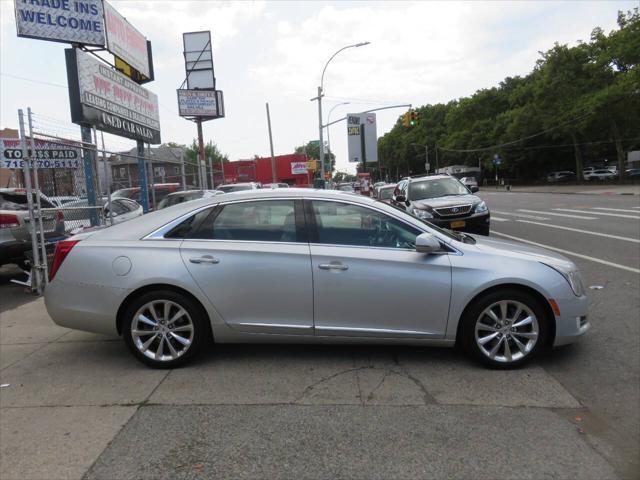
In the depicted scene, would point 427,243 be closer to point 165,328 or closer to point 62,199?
point 165,328

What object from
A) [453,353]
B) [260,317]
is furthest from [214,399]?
[453,353]

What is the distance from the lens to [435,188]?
1311 centimetres

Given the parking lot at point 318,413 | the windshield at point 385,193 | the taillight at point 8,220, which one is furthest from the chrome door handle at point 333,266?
the windshield at point 385,193

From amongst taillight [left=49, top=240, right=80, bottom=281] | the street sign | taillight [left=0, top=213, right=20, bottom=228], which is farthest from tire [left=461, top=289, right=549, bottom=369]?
the street sign

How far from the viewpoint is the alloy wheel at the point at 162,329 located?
169 inches

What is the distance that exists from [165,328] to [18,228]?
4840 millimetres

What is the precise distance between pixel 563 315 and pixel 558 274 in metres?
0.34

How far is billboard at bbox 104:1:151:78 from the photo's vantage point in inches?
440

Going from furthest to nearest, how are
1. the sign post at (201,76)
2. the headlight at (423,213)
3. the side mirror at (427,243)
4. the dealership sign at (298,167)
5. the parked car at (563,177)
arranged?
the parked car at (563,177) < the dealership sign at (298,167) < the sign post at (201,76) < the headlight at (423,213) < the side mirror at (427,243)

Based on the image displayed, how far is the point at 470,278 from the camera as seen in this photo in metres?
4.16

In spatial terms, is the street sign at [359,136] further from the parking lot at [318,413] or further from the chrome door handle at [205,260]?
the chrome door handle at [205,260]

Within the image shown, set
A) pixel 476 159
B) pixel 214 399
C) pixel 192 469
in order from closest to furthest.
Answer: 1. pixel 192 469
2. pixel 214 399
3. pixel 476 159

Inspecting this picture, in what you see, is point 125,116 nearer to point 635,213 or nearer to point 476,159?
point 635,213

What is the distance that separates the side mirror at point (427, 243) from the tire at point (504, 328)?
577 millimetres
